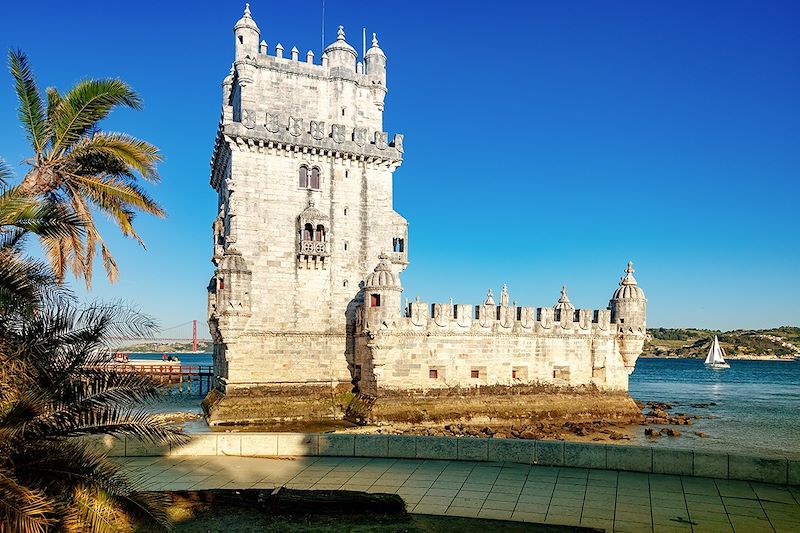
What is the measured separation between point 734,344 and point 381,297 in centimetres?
16200

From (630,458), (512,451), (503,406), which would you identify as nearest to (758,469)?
(630,458)

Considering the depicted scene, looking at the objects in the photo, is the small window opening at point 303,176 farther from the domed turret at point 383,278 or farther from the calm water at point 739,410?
the calm water at point 739,410

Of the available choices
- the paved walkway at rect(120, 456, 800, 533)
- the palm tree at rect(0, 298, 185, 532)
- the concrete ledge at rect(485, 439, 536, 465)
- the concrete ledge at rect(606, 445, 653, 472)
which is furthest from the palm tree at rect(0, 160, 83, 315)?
the concrete ledge at rect(606, 445, 653, 472)

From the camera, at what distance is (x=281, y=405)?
2784 cm

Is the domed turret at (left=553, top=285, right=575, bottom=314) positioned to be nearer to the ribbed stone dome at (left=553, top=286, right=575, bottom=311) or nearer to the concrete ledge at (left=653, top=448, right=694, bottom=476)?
the ribbed stone dome at (left=553, top=286, right=575, bottom=311)

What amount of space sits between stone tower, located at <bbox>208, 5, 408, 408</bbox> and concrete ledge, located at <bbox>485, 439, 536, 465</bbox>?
55.2 ft

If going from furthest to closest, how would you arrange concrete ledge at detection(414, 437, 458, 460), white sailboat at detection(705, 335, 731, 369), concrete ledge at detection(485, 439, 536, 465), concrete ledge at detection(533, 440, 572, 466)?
white sailboat at detection(705, 335, 731, 369), concrete ledge at detection(414, 437, 458, 460), concrete ledge at detection(485, 439, 536, 465), concrete ledge at detection(533, 440, 572, 466)

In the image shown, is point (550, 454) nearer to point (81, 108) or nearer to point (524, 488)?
point (524, 488)

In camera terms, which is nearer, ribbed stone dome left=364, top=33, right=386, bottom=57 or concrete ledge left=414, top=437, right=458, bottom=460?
concrete ledge left=414, top=437, right=458, bottom=460

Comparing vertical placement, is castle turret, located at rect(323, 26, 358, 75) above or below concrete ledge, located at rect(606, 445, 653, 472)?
above

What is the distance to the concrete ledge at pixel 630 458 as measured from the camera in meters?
11.2

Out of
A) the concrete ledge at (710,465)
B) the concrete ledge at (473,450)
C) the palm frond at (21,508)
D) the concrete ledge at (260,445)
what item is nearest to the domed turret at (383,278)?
the concrete ledge at (260,445)

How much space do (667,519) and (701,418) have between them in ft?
122

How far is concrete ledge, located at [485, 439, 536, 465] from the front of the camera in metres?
12.0
